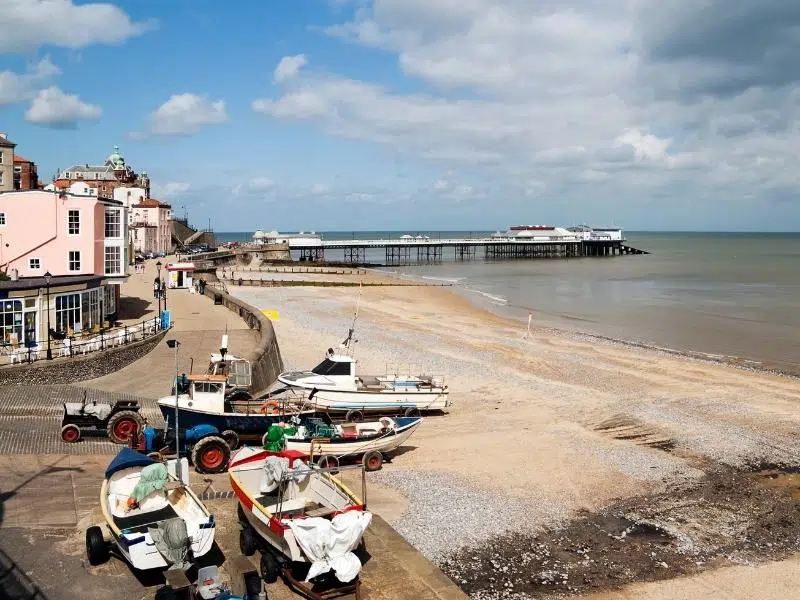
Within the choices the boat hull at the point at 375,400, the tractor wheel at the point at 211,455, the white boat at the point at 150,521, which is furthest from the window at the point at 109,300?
the white boat at the point at 150,521

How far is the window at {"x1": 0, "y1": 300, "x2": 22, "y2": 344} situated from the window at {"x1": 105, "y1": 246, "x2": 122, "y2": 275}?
272 inches

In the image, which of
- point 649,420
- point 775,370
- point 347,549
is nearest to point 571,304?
point 775,370

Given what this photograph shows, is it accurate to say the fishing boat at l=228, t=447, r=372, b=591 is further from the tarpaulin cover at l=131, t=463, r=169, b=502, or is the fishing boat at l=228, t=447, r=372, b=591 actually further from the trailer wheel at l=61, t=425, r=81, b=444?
the trailer wheel at l=61, t=425, r=81, b=444

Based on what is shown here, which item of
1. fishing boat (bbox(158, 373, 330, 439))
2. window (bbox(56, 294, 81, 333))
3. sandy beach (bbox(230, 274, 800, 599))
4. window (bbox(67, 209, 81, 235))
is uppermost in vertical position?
window (bbox(67, 209, 81, 235))

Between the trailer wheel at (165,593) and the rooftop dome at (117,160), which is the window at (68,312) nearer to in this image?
the trailer wheel at (165,593)

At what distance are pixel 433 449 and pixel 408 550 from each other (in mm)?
8070

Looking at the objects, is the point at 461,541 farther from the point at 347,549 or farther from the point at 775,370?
the point at 775,370

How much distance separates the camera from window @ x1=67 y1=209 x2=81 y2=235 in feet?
90.1

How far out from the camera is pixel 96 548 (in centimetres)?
989

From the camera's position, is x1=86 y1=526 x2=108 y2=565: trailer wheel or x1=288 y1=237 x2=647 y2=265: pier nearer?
x1=86 y1=526 x2=108 y2=565: trailer wheel

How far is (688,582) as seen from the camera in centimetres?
1230

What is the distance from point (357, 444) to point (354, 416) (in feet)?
13.2

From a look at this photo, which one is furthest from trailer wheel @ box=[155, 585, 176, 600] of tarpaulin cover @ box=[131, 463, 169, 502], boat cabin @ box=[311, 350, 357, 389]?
boat cabin @ box=[311, 350, 357, 389]

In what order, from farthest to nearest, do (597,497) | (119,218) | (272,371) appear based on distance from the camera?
(119,218) < (272,371) < (597,497)
